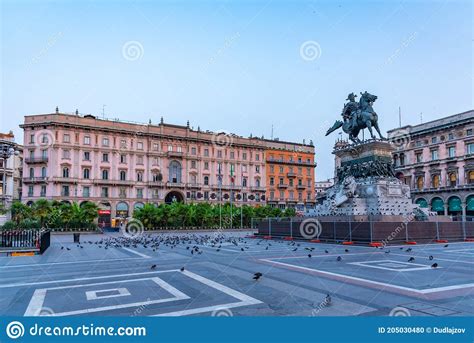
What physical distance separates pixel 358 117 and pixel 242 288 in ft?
79.5

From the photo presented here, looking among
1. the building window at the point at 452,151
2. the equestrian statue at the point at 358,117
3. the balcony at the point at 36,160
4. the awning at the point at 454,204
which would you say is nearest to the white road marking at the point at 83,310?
the equestrian statue at the point at 358,117

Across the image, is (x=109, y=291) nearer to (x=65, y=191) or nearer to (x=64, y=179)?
(x=64, y=179)

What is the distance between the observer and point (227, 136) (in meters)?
79.6

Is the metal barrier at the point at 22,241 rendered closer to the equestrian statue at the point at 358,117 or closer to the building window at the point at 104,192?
the equestrian statue at the point at 358,117

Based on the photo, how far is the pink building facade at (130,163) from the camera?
63.5 metres

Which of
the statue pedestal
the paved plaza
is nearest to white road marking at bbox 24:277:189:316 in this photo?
the paved plaza

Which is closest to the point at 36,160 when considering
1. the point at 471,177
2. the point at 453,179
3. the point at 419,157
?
the point at 419,157

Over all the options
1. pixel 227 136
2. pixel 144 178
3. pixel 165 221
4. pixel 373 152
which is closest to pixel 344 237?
pixel 373 152

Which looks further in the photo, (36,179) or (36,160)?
(36,160)

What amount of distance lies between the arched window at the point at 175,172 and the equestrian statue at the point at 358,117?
44.4 metres

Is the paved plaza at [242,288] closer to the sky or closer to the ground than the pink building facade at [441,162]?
closer to the ground

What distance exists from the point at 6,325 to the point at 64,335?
887 millimetres

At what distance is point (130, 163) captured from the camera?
69562 millimetres

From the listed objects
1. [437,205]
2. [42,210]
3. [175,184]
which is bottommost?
[42,210]
